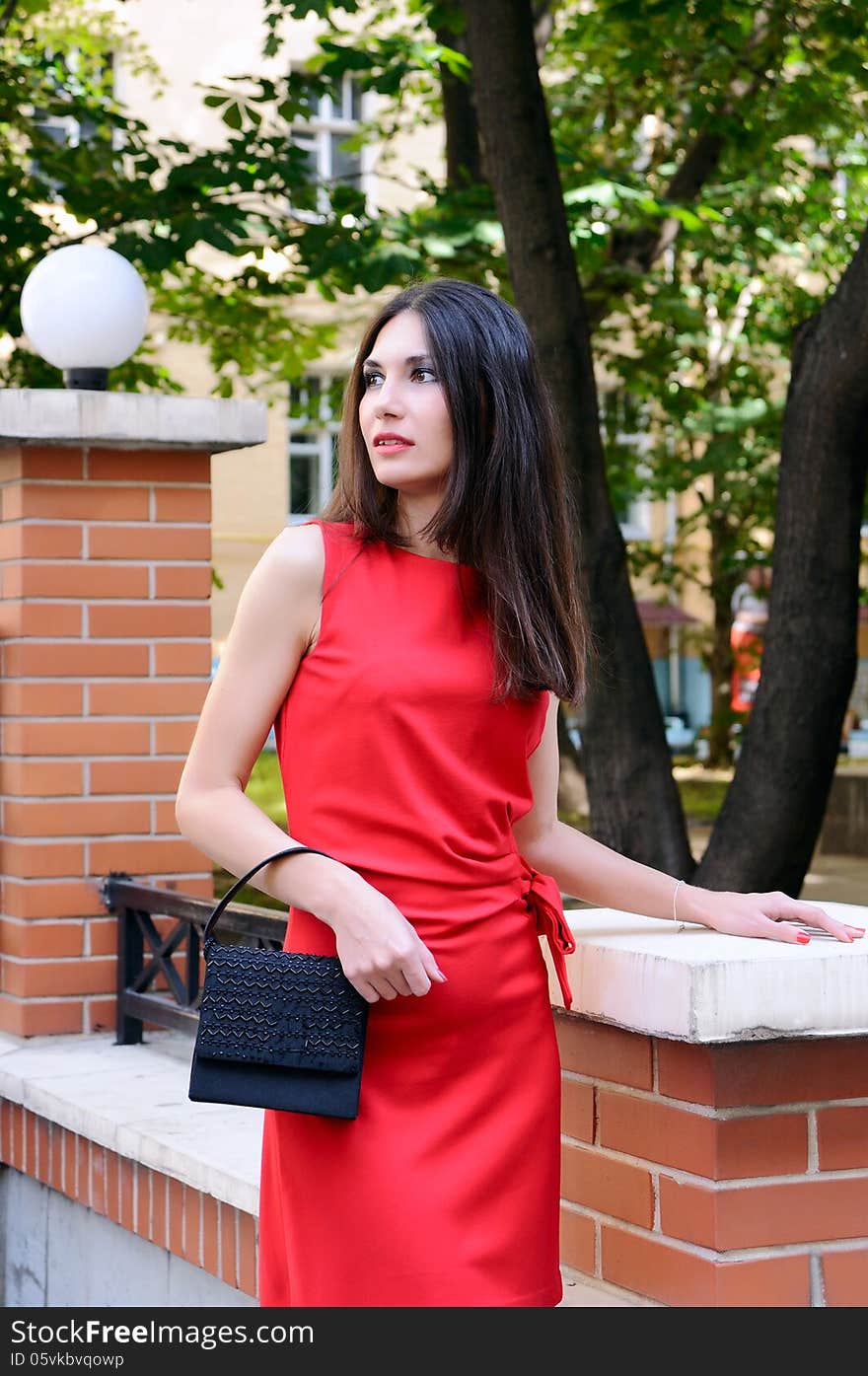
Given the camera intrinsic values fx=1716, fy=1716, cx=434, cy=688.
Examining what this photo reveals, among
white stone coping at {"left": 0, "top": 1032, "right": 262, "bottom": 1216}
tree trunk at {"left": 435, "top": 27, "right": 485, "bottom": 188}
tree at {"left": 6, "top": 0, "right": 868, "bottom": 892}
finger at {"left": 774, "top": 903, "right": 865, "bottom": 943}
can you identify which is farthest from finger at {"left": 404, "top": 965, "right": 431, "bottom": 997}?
tree trunk at {"left": 435, "top": 27, "right": 485, "bottom": 188}

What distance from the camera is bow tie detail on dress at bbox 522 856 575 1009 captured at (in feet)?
6.95

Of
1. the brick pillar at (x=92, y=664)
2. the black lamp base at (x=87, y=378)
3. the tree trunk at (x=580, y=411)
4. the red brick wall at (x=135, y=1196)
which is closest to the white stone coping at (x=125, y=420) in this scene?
the brick pillar at (x=92, y=664)

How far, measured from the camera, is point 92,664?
163 inches

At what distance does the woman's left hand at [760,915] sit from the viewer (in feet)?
7.11

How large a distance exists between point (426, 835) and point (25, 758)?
234 centimetres

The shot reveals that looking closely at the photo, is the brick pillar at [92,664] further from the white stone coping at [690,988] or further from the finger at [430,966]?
the finger at [430,966]

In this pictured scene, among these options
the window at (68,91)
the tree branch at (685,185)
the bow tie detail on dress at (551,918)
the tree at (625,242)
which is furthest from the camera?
the tree branch at (685,185)

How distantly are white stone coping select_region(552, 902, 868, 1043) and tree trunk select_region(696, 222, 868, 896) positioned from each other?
4177mm

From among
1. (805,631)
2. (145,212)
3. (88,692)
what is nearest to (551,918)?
(88,692)

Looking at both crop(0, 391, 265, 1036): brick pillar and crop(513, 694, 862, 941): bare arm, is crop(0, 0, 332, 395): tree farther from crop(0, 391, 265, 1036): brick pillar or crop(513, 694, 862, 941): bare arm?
crop(513, 694, 862, 941): bare arm

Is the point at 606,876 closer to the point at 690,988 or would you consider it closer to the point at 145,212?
the point at 690,988

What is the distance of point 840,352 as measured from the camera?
19.3 feet

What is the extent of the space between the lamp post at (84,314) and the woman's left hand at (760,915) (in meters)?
2.52
